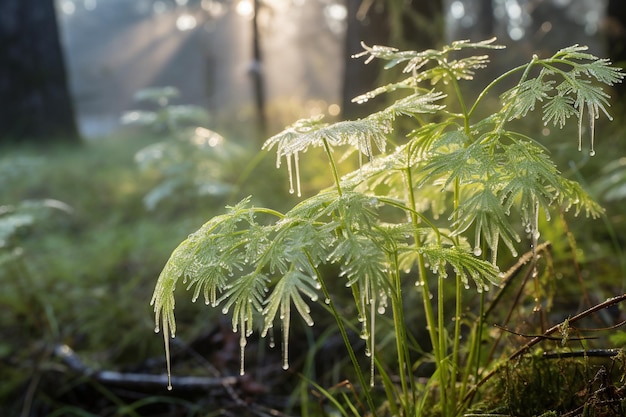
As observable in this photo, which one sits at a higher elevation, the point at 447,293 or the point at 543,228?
the point at 543,228

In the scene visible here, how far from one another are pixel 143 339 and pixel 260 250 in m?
2.16

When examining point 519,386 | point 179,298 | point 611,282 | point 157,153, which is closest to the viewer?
point 519,386

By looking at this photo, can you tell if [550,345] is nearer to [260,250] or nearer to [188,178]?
[260,250]

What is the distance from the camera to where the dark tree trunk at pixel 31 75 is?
28.0ft

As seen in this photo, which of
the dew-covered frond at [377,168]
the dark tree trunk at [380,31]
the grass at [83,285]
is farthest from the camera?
the dark tree trunk at [380,31]

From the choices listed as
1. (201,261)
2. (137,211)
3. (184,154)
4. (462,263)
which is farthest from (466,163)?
(137,211)

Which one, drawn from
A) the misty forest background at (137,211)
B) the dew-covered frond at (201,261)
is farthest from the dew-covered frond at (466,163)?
the misty forest background at (137,211)

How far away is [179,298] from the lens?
10.9 feet

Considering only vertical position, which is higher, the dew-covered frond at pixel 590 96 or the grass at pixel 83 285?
the dew-covered frond at pixel 590 96

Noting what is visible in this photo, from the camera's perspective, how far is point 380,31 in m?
4.59

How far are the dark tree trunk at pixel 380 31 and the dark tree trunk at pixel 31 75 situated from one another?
20.2ft

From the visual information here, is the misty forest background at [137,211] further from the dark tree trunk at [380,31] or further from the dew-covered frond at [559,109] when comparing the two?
the dew-covered frond at [559,109]

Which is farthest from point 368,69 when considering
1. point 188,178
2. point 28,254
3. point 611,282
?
point 28,254

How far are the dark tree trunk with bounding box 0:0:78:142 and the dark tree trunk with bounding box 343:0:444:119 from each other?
6151 mm
